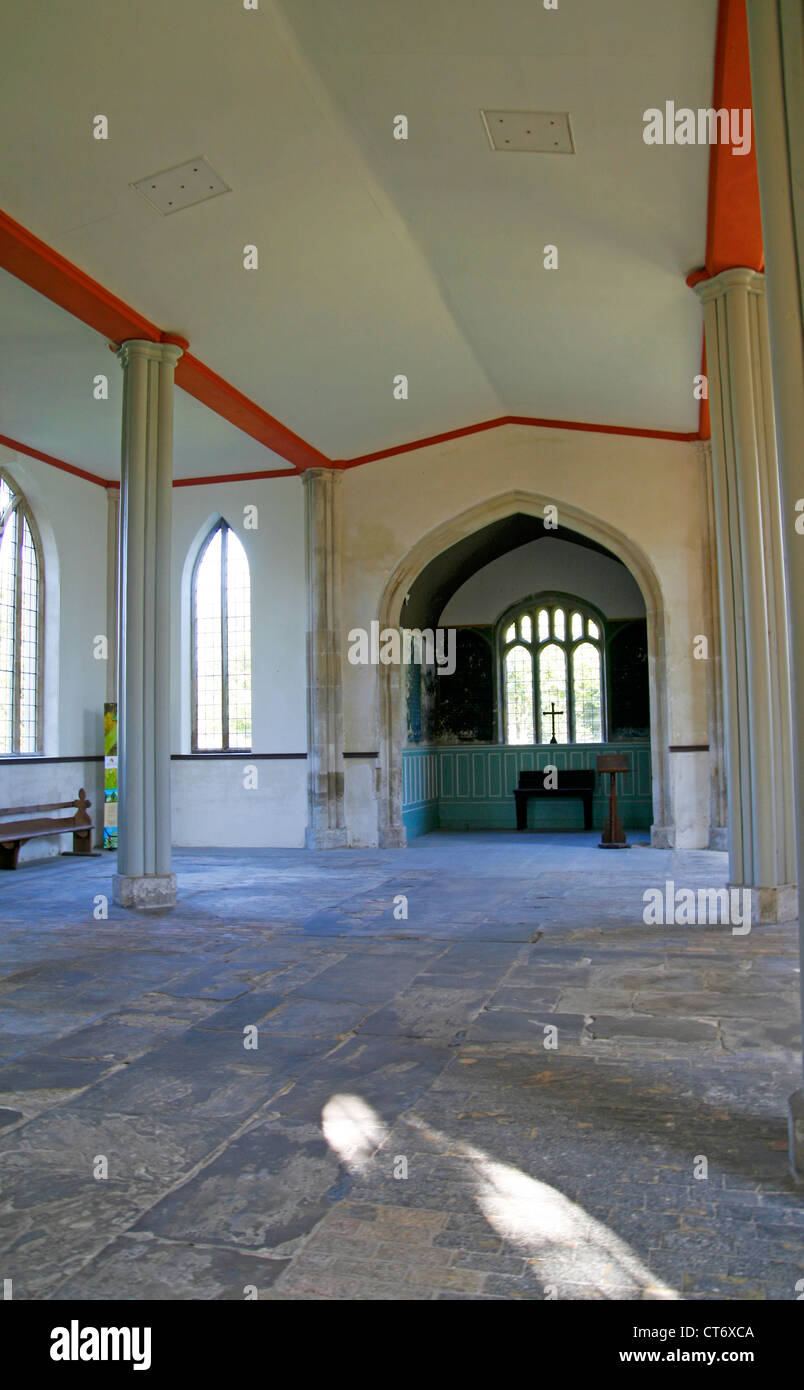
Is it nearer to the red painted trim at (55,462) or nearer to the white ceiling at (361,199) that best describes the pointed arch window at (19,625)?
the red painted trim at (55,462)

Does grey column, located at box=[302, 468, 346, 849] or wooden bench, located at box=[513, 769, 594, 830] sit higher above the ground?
grey column, located at box=[302, 468, 346, 849]

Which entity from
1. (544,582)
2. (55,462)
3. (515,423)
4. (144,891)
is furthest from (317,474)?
(144,891)

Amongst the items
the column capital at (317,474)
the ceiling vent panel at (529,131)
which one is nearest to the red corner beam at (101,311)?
the column capital at (317,474)

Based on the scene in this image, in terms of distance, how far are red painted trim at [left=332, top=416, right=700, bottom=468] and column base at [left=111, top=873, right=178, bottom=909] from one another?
20.8 ft

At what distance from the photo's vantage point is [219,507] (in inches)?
508

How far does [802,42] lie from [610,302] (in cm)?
563

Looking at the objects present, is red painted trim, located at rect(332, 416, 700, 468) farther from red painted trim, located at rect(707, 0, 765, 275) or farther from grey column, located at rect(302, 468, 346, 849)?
red painted trim, located at rect(707, 0, 765, 275)

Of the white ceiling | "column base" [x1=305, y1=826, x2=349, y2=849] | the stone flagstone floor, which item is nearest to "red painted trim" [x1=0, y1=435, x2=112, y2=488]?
the white ceiling

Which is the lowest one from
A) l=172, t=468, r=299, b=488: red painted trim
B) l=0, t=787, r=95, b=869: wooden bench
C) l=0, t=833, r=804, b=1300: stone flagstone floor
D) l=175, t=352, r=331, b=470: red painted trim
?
l=0, t=833, r=804, b=1300: stone flagstone floor

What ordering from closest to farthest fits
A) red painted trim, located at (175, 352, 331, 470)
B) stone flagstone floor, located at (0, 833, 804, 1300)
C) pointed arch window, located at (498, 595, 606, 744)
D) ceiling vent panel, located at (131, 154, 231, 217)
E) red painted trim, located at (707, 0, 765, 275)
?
stone flagstone floor, located at (0, 833, 804, 1300) < red painted trim, located at (707, 0, 765, 275) < ceiling vent panel, located at (131, 154, 231, 217) < red painted trim, located at (175, 352, 331, 470) < pointed arch window, located at (498, 595, 606, 744)

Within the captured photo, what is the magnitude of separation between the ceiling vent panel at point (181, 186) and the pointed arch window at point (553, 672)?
31.4 ft

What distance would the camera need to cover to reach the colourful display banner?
1168 centimetres

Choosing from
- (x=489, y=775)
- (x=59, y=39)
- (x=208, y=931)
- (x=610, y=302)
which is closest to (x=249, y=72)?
(x=59, y=39)

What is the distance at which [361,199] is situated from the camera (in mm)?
7160
